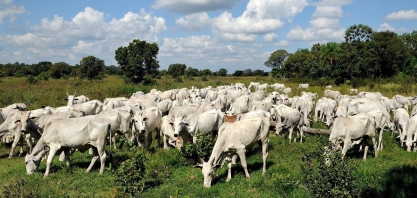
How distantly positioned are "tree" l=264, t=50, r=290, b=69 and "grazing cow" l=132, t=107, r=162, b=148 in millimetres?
102778

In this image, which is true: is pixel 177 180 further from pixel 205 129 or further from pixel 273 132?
pixel 273 132

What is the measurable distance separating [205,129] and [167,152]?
1.93 m

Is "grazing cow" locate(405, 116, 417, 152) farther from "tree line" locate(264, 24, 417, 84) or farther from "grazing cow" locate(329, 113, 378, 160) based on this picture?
"tree line" locate(264, 24, 417, 84)

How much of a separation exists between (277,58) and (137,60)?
7299cm

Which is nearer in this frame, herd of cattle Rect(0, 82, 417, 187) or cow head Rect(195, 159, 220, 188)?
cow head Rect(195, 159, 220, 188)

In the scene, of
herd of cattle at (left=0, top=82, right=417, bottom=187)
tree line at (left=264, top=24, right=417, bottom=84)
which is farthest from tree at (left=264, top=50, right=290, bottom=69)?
herd of cattle at (left=0, top=82, right=417, bottom=187)

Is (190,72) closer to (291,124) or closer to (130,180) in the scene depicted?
(291,124)

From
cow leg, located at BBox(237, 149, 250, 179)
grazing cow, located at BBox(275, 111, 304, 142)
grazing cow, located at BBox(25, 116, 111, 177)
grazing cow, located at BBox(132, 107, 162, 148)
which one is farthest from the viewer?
grazing cow, located at BBox(275, 111, 304, 142)

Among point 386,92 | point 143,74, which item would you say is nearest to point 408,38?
point 386,92

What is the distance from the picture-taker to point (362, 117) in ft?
42.7

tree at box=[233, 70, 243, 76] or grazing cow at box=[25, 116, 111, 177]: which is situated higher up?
tree at box=[233, 70, 243, 76]

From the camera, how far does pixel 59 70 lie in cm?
7300

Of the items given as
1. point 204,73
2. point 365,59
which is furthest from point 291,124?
point 204,73

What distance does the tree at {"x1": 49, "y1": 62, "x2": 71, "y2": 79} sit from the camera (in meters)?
69.1
